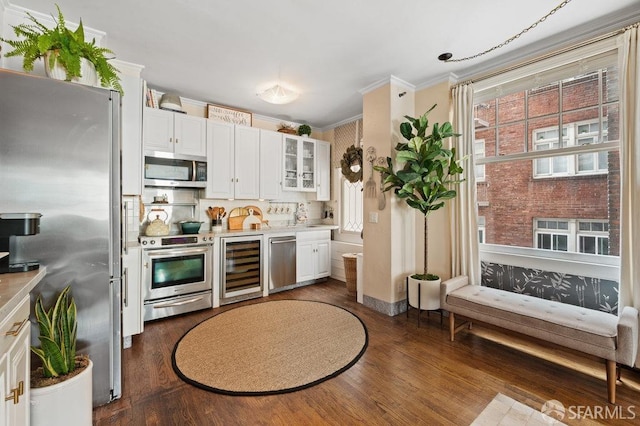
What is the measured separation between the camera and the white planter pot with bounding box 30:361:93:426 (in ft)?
4.42

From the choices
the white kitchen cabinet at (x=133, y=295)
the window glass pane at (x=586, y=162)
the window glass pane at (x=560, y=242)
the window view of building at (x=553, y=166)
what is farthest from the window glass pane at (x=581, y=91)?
the white kitchen cabinet at (x=133, y=295)

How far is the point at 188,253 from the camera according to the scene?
3396mm

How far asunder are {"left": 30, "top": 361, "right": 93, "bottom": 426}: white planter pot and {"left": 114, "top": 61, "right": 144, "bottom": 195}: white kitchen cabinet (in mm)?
1832

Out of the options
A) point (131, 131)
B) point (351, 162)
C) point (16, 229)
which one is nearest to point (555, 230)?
point (351, 162)

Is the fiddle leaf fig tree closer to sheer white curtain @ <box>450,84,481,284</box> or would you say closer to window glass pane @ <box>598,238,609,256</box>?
sheer white curtain @ <box>450,84,481,284</box>

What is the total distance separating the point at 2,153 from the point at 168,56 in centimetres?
188

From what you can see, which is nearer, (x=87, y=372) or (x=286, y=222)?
(x=87, y=372)

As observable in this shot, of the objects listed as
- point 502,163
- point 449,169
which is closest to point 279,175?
point 449,169

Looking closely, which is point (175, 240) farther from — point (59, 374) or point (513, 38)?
point (513, 38)

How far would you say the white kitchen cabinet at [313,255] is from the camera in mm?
4473

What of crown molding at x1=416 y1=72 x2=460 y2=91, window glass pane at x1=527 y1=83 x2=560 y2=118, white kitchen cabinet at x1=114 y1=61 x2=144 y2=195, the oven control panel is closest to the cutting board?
the oven control panel

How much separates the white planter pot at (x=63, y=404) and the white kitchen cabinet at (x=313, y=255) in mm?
3078

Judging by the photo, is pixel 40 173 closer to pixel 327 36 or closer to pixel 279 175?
pixel 327 36

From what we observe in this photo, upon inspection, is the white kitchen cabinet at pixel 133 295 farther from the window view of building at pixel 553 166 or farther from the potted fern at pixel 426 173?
the window view of building at pixel 553 166
